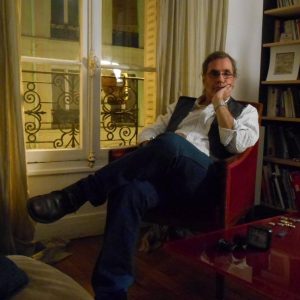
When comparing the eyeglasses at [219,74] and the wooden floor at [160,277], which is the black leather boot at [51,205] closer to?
the wooden floor at [160,277]

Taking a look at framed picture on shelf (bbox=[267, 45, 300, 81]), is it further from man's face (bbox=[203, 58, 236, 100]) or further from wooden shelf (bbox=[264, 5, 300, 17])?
man's face (bbox=[203, 58, 236, 100])

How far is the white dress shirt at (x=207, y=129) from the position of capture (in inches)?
77.4

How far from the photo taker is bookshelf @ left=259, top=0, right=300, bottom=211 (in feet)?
9.39

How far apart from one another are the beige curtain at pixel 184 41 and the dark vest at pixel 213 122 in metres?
0.26

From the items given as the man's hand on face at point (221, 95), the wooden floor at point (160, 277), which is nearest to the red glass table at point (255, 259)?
the wooden floor at point (160, 277)

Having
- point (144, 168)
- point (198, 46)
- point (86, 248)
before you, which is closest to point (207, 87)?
point (198, 46)

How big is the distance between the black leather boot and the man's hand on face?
89 cm

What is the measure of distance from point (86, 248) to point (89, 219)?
26cm

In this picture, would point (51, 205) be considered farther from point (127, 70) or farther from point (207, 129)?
point (127, 70)

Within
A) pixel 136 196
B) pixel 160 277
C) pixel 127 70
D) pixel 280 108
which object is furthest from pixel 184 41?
pixel 160 277

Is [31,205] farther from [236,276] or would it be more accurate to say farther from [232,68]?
[232,68]

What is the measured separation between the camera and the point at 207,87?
2.29m

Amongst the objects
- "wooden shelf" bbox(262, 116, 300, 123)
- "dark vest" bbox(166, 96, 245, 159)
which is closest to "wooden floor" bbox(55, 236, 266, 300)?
"dark vest" bbox(166, 96, 245, 159)

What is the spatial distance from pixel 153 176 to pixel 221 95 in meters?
0.67
